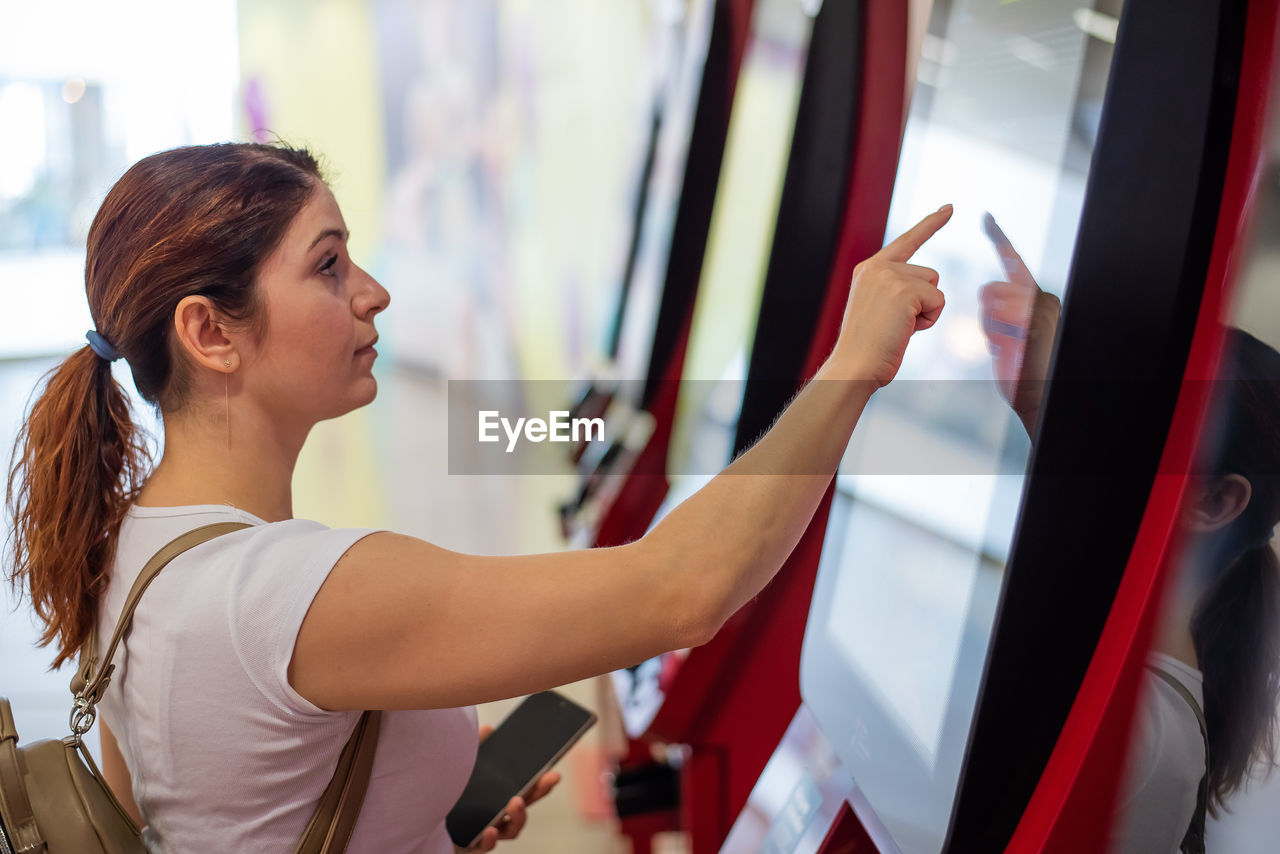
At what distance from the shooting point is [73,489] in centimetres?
104

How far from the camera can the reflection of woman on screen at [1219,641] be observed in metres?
0.66

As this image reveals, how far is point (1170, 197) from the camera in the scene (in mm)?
696

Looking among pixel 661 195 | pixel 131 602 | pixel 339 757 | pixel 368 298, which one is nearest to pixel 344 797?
pixel 339 757

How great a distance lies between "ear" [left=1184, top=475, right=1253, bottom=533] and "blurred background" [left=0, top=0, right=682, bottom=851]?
11.1 ft

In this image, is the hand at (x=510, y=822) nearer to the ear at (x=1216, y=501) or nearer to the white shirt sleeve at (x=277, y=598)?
the white shirt sleeve at (x=277, y=598)

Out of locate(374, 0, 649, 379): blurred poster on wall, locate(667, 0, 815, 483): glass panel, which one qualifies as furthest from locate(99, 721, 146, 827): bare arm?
locate(374, 0, 649, 379): blurred poster on wall

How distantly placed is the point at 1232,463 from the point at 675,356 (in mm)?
1690

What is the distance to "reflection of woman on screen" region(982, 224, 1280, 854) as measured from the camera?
657mm

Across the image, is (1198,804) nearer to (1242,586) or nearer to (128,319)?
(1242,586)

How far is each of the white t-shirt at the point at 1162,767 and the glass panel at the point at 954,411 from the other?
12 cm

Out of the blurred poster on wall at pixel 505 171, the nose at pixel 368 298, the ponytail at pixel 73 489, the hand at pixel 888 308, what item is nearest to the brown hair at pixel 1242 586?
the hand at pixel 888 308

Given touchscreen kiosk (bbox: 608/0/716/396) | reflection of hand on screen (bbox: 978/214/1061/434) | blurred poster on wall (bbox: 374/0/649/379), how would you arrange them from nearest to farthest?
reflection of hand on screen (bbox: 978/214/1061/434) → touchscreen kiosk (bbox: 608/0/716/396) → blurred poster on wall (bbox: 374/0/649/379)

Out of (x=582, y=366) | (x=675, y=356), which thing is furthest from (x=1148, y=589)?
(x=582, y=366)

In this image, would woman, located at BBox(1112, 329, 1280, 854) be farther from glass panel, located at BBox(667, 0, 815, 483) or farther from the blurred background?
the blurred background
